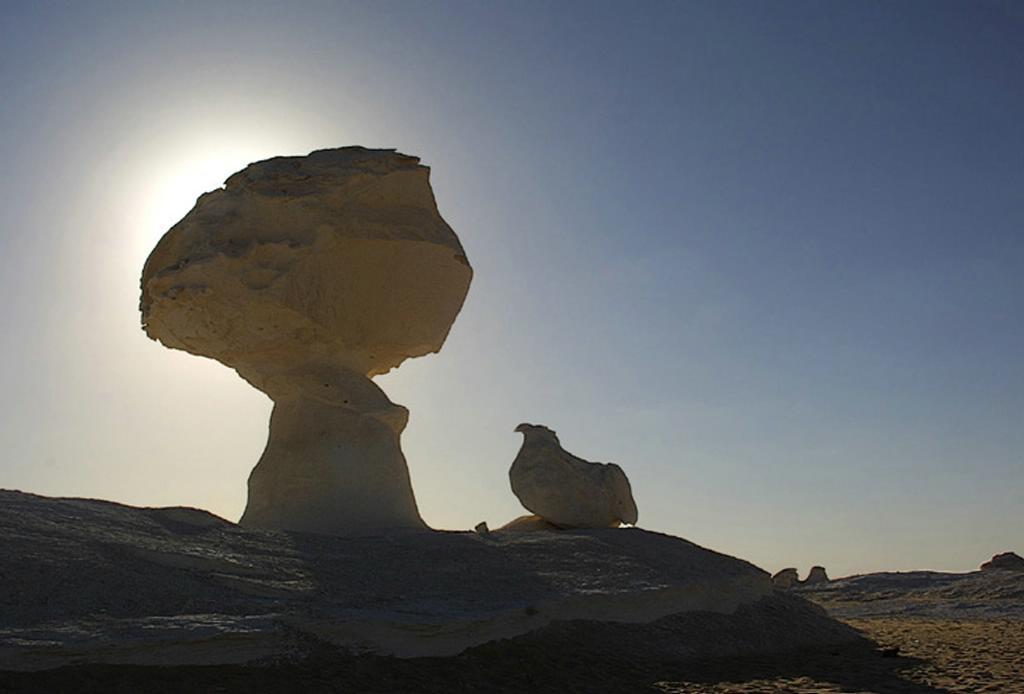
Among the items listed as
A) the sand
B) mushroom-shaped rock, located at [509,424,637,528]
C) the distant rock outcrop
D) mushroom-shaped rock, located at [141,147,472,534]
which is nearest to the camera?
the sand

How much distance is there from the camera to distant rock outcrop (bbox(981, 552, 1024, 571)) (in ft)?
77.4

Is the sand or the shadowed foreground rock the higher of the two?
the shadowed foreground rock

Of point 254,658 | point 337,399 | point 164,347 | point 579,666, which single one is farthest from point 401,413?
point 254,658

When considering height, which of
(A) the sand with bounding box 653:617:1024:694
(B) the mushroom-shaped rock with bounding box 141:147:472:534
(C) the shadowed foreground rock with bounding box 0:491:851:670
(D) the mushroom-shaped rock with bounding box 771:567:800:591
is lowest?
(A) the sand with bounding box 653:617:1024:694

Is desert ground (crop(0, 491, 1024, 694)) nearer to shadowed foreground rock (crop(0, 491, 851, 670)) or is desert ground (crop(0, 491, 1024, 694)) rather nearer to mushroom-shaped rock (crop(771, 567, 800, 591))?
shadowed foreground rock (crop(0, 491, 851, 670))

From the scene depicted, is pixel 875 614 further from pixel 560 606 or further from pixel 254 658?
pixel 254 658

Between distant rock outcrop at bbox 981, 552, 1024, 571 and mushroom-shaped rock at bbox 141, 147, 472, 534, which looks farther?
distant rock outcrop at bbox 981, 552, 1024, 571

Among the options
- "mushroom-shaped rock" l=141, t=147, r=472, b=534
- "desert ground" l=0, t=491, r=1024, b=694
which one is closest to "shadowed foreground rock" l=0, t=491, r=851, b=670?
"desert ground" l=0, t=491, r=1024, b=694

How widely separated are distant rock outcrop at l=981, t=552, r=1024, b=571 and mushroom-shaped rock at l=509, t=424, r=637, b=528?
46.8 feet

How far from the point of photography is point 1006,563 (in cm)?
2384

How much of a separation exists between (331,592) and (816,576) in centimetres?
2067

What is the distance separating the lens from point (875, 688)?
26.2ft

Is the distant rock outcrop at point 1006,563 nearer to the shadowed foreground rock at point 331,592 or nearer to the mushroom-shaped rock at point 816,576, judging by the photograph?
the mushroom-shaped rock at point 816,576

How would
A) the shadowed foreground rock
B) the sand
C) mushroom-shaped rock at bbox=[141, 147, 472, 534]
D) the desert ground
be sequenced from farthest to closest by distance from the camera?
1. mushroom-shaped rock at bbox=[141, 147, 472, 534]
2. the sand
3. the shadowed foreground rock
4. the desert ground
